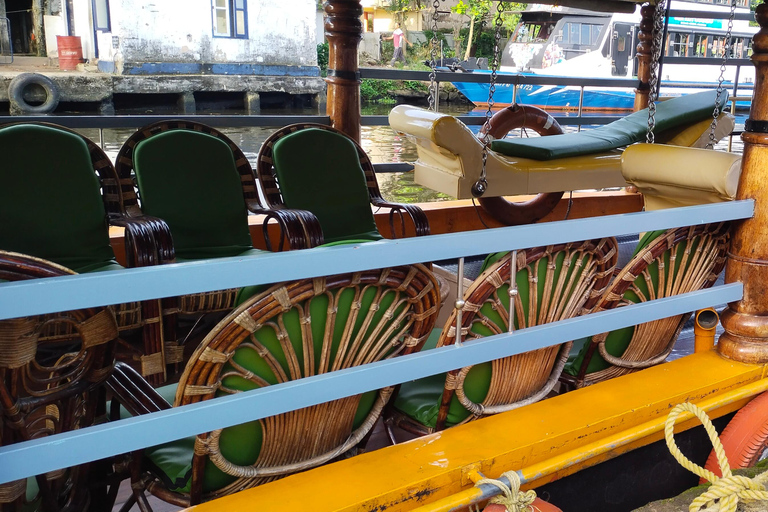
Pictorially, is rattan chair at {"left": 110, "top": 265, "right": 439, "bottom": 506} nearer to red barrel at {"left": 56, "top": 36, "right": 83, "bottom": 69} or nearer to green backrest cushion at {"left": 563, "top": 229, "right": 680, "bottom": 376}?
green backrest cushion at {"left": 563, "top": 229, "right": 680, "bottom": 376}

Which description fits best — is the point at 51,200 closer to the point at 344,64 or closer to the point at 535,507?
the point at 344,64

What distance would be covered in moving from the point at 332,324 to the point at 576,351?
1.05 m

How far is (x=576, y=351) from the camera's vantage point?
2.12 meters

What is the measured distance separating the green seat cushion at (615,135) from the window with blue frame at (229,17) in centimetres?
1685

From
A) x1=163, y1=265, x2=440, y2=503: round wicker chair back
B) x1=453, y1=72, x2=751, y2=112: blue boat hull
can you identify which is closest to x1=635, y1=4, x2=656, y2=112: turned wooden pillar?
x1=163, y1=265, x2=440, y2=503: round wicker chair back

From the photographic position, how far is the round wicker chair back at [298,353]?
1.24m

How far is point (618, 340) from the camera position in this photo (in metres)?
1.96

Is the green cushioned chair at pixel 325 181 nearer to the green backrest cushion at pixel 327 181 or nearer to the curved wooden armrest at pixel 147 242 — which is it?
the green backrest cushion at pixel 327 181

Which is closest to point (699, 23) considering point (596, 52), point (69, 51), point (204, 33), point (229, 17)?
point (596, 52)

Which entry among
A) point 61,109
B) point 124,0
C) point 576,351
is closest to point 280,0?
point 124,0

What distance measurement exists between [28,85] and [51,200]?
16536 mm

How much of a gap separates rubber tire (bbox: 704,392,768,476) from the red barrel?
67.4 feet

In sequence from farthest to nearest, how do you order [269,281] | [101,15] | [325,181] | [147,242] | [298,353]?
[101,15] → [325,181] → [147,242] → [298,353] → [269,281]

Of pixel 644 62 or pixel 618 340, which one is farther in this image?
pixel 644 62
